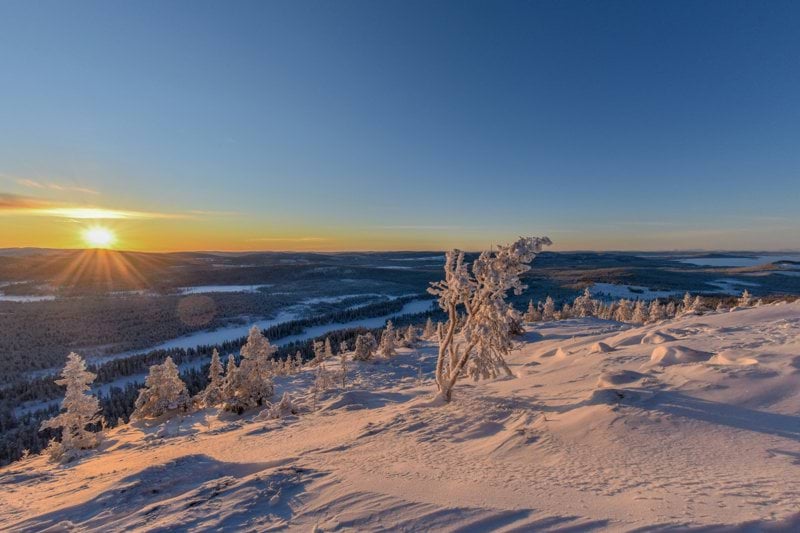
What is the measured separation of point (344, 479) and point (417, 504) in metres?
2.20

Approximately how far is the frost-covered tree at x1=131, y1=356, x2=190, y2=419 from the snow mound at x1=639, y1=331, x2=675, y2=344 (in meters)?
24.6

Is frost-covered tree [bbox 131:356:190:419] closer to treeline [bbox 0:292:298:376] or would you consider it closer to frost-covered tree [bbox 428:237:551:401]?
frost-covered tree [bbox 428:237:551:401]

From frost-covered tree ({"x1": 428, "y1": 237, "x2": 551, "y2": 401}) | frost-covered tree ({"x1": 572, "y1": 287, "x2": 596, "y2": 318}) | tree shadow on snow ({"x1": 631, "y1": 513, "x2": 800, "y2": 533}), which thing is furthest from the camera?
frost-covered tree ({"x1": 572, "y1": 287, "x2": 596, "y2": 318})

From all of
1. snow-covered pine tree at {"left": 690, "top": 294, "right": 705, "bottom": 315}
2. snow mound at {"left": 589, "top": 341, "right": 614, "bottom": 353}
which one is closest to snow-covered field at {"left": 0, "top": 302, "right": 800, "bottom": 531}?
snow mound at {"left": 589, "top": 341, "right": 614, "bottom": 353}

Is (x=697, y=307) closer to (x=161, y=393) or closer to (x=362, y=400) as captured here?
(x=362, y=400)

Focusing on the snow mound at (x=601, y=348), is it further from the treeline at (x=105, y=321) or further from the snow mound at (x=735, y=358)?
the treeline at (x=105, y=321)

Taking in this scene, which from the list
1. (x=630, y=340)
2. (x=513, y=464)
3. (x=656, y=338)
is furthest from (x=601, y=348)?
(x=513, y=464)

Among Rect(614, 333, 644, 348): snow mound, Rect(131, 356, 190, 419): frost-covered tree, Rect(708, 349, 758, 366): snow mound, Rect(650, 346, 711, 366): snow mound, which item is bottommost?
Rect(131, 356, 190, 419): frost-covered tree

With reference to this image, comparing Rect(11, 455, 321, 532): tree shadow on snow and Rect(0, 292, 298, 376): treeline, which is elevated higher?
Rect(11, 455, 321, 532): tree shadow on snow

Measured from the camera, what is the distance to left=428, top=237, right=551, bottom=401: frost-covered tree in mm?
12578

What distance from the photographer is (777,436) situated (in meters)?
→ 7.36

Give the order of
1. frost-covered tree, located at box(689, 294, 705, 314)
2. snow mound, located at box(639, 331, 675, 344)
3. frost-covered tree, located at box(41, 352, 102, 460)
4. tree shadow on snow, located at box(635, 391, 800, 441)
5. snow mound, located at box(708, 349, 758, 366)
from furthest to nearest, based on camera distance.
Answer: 1. frost-covered tree, located at box(689, 294, 705, 314)
2. frost-covered tree, located at box(41, 352, 102, 460)
3. snow mound, located at box(639, 331, 675, 344)
4. snow mound, located at box(708, 349, 758, 366)
5. tree shadow on snow, located at box(635, 391, 800, 441)

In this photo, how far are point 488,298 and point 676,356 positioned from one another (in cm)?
703

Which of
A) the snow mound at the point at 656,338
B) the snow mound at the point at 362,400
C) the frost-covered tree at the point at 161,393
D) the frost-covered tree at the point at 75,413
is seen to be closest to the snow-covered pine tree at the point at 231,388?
the frost-covered tree at the point at 161,393
